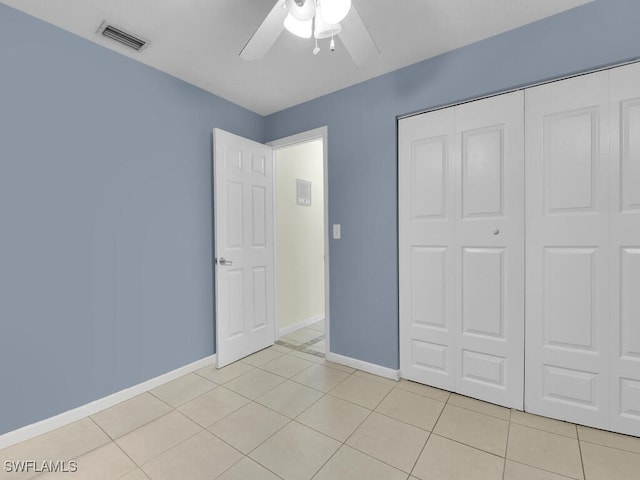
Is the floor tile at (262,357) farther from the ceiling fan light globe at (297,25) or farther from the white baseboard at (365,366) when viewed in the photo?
the ceiling fan light globe at (297,25)

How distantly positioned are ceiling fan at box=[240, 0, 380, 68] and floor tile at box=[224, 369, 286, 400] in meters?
2.21

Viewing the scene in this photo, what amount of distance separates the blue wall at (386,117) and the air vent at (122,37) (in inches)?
52.8

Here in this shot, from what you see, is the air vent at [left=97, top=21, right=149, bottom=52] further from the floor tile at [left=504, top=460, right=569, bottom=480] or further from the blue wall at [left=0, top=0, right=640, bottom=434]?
the floor tile at [left=504, top=460, right=569, bottom=480]

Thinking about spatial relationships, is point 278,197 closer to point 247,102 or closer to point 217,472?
point 247,102

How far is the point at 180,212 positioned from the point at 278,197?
1.17m

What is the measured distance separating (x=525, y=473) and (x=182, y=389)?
222 centimetres

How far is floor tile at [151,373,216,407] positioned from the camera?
82.9 inches

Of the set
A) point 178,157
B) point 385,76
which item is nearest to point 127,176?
point 178,157

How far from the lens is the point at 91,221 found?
194 centimetres

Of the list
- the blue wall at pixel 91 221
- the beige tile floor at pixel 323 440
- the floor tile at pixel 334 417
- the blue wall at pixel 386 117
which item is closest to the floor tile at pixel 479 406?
the beige tile floor at pixel 323 440

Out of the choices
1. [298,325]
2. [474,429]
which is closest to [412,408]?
[474,429]

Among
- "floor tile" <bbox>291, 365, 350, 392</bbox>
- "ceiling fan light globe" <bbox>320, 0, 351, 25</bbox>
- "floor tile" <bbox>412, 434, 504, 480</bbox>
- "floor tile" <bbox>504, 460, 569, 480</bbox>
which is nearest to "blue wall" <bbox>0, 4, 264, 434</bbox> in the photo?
"floor tile" <bbox>291, 365, 350, 392</bbox>

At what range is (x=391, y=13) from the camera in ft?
5.64

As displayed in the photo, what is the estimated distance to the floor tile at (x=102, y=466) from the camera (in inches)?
56.2
